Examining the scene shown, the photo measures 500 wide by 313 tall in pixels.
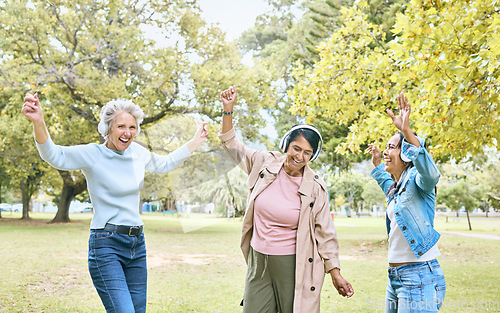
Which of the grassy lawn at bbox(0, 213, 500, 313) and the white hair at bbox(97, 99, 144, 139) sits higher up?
the white hair at bbox(97, 99, 144, 139)

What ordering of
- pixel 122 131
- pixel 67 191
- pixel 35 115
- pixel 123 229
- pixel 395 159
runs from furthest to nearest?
pixel 67 191, pixel 395 159, pixel 122 131, pixel 123 229, pixel 35 115

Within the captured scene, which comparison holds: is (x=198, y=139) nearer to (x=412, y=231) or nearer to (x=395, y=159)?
(x=395, y=159)

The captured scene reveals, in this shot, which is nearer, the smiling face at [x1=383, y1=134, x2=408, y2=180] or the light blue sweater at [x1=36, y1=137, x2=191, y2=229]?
the light blue sweater at [x1=36, y1=137, x2=191, y2=229]

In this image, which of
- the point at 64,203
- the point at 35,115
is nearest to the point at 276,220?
the point at 35,115

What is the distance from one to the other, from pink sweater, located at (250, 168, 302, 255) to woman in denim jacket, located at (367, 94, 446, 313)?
2.24 ft

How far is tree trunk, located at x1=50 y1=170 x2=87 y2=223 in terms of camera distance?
84.8 feet

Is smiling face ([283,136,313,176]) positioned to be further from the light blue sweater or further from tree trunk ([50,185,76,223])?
tree trunk ([50,185,76,223])

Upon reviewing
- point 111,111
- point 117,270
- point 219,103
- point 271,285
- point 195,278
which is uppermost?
point 219,103

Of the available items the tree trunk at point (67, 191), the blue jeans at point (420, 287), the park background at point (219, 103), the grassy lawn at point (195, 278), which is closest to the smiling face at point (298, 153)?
the blue jeans at point (420, 287)

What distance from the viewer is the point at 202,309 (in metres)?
6.92

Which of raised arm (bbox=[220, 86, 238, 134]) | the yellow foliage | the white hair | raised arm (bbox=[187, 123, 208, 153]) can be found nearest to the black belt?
the white hair

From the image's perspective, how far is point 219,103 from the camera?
1867cm

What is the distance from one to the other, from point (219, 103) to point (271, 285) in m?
16.0

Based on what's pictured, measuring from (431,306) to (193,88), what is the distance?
1612cm
